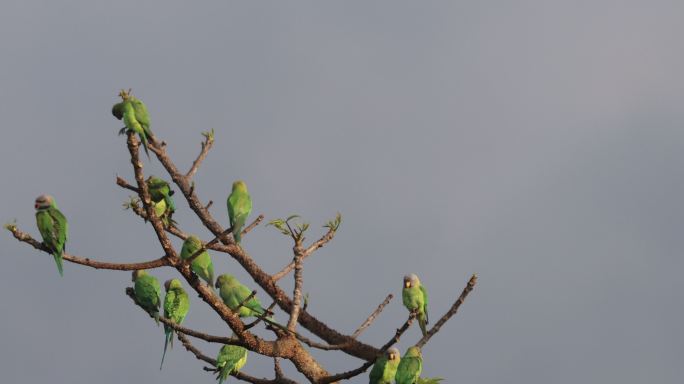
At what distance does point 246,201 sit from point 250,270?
0.95m

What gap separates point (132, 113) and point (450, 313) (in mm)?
4537

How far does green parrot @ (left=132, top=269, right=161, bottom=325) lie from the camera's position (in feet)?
39.8

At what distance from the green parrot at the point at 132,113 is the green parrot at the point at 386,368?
4.13 m

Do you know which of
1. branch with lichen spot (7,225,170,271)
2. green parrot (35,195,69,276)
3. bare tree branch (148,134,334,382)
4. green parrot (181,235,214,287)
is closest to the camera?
branch with lichen spot (7,225,170,271)

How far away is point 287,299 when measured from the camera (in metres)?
12.3

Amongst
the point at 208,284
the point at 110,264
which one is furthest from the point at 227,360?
the point at 110,264

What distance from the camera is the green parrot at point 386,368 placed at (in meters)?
11.8

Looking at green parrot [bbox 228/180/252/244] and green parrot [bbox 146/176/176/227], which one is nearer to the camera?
green parrot [bbox 146/176/176/227]

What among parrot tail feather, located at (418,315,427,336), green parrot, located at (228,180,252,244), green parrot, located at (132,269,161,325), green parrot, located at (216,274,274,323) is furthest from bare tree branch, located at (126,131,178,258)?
parrot tail feather, located at (418,315,427,336)

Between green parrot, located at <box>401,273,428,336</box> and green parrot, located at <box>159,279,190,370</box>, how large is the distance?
117 inches

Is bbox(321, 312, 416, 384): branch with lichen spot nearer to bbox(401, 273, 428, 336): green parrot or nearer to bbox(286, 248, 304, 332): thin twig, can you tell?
bbox(286, 248, 304, 332): thin twig

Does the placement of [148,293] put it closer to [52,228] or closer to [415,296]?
[52,228]

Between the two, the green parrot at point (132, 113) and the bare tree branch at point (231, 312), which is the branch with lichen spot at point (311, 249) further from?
the green parrot at point (132, 113)

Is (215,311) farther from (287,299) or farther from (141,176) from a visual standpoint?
(287,299)
